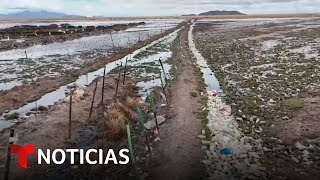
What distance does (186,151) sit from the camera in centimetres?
1242

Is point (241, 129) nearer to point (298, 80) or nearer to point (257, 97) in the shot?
point (257, 97)

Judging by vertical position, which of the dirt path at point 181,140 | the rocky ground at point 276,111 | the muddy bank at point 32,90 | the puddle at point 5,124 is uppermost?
the rocky ground at point 276,111

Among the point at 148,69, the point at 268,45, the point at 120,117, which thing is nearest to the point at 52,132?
the point at 120,117

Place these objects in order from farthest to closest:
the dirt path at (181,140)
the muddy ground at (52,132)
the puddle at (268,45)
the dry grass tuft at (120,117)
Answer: the puddle at (268,45) < the dry grass tuft at (120,117) < the muddy ground at (52,132) < the dirt path at (181,140)

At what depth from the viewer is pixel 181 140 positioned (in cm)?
1342

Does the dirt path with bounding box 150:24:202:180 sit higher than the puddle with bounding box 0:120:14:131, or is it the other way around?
the dirt path with bounding box 150:24:202:180

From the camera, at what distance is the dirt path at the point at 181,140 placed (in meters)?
11.0

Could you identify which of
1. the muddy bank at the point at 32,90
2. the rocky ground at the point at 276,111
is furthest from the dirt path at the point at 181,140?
the muddy bank at the point at 32,90

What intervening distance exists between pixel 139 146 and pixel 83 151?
5.68 feet

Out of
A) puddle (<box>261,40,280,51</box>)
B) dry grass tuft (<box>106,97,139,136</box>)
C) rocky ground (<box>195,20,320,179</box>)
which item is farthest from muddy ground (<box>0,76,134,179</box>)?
puddle (<box>261,40,280,51</box>)

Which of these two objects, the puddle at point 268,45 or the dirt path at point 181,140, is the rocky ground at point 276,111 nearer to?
the dirt path at point 181,140

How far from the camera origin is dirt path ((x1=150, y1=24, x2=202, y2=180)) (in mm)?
10953

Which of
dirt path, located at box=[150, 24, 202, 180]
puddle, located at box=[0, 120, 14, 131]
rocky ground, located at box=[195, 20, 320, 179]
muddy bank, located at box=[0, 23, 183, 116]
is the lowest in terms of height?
puddle, located at box=[0, 120, 14, 131]

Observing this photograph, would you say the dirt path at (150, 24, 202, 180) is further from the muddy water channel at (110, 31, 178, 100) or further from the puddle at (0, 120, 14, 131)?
the puddle at (0, 120, 14, 131)
